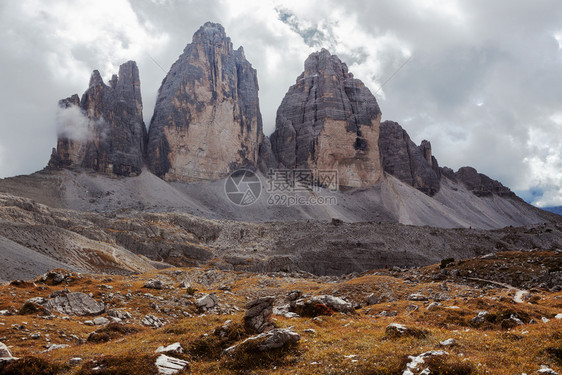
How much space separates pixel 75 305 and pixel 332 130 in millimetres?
162934

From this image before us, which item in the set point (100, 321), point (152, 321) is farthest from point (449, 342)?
point (100, 321)

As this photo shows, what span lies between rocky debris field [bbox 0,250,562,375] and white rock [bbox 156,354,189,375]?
32mm

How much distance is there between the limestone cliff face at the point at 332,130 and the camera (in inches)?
6909

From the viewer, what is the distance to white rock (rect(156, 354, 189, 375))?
1070 centimetres

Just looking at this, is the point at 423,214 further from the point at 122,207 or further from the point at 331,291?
the point at 331,291

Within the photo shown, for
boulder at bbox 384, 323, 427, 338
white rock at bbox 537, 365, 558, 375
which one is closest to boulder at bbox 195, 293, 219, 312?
boulder at bbox 384, 323, 427, 338

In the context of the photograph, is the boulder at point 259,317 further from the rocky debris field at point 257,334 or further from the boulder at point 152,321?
the boulder at point 152,321

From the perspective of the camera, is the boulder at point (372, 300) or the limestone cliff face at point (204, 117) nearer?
the boulder at point (372, 300)

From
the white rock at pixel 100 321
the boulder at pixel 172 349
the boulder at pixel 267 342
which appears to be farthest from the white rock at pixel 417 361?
the white rock at pixel 100 321

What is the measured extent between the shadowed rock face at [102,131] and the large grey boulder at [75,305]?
131799 millimetres

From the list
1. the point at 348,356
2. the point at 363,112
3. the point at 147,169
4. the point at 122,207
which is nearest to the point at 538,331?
the point at 348,356

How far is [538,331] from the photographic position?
11.5 metres

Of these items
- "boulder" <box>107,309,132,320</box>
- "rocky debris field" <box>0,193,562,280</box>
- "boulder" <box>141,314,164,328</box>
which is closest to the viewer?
"boulder" <box>141,314,164,328</box>

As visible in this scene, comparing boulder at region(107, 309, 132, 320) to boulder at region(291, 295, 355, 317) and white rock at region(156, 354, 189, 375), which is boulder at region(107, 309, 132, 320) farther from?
white rock at region(156, 354, 189, 375)
